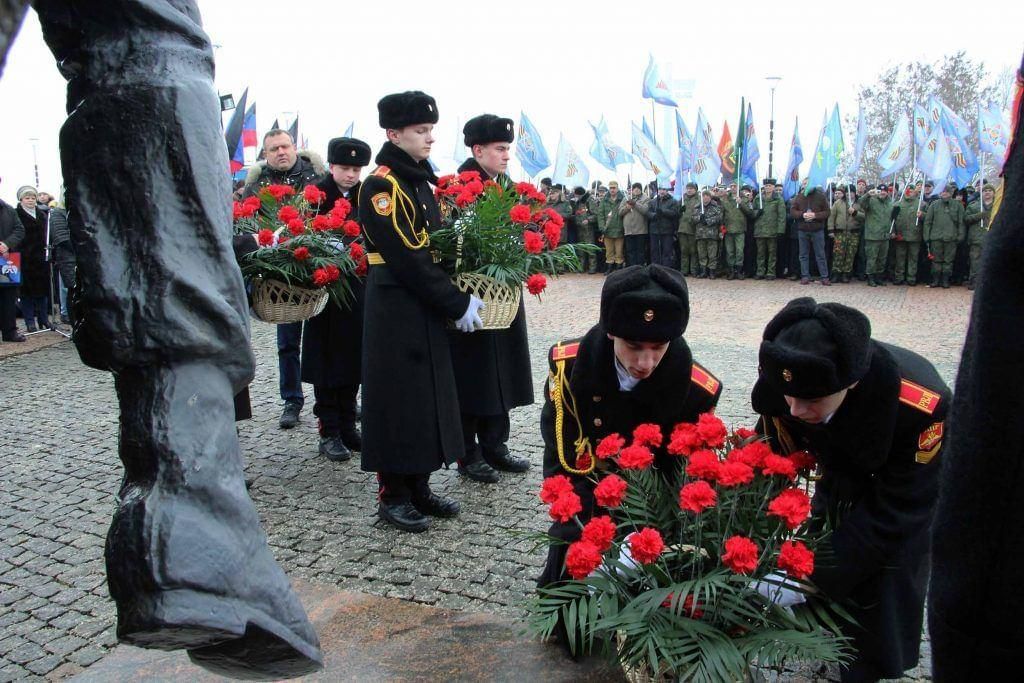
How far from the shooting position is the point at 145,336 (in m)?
1.08

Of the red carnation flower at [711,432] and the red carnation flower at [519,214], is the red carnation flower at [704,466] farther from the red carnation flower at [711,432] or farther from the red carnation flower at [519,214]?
the red carnation flower at [519,214]

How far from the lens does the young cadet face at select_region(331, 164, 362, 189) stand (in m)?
5.84

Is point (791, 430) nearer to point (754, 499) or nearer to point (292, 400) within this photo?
point (754, 499)

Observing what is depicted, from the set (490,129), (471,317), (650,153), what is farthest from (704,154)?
(471,317)

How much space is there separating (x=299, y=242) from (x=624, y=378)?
249 cm

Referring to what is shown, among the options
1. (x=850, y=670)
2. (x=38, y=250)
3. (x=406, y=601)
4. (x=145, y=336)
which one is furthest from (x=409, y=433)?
(x=38, y=250)

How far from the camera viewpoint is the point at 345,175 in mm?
5863

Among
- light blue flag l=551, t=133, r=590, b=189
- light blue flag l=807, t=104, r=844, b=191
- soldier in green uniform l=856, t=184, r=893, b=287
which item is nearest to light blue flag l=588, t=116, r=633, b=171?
light blue flag l=551, t=133, r=590, b=189

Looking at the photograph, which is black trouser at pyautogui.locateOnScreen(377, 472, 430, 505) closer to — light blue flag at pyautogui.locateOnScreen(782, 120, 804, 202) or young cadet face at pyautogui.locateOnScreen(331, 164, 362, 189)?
young cadet face at pyautogui.locateOnScreen(331, 164, 362, 189)

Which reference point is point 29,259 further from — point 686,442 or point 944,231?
point 944,231

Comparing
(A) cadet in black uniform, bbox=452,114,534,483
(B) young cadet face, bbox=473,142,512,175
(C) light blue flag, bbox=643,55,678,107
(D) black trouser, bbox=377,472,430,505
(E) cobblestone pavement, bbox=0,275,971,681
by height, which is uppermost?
(C) light blue flag, bbox=643,55,678,107

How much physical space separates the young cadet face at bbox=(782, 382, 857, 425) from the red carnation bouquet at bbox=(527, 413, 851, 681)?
162 mm

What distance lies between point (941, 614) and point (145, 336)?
1073 mm

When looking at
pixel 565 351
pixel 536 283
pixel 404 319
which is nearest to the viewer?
pixel 565 351
